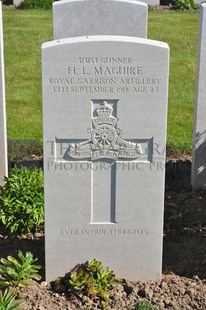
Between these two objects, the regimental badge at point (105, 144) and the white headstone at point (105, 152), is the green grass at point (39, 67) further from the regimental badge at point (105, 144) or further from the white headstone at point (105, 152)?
the regimental badge at point (105, 144)

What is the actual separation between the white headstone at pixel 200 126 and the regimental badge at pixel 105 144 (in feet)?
6.99

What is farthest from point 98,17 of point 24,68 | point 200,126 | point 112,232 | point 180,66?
point 180,66

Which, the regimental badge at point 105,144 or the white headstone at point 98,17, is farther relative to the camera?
the white headstone at point 98,17

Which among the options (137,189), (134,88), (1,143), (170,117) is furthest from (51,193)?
(170,117)

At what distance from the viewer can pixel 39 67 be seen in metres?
12.0

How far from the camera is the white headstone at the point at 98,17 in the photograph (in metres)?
7.56

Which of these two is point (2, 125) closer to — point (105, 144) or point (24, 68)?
point (105, 144)

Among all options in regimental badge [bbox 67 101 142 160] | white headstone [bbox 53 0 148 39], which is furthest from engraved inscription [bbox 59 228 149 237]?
white headstone [bbox 53 0 148 39]

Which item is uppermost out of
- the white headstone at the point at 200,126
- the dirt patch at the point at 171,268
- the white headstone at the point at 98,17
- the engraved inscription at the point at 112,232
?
the white headstone at the point at 98,17

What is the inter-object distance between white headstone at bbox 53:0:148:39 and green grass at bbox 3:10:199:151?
1531 mm

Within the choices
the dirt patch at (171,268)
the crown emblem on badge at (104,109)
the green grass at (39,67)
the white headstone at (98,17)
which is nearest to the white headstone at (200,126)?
the dirt patch at (171,268)

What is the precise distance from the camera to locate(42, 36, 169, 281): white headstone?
16.5 ft

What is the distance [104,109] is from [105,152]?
0.34 metres

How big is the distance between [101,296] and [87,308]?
15 centimetres
